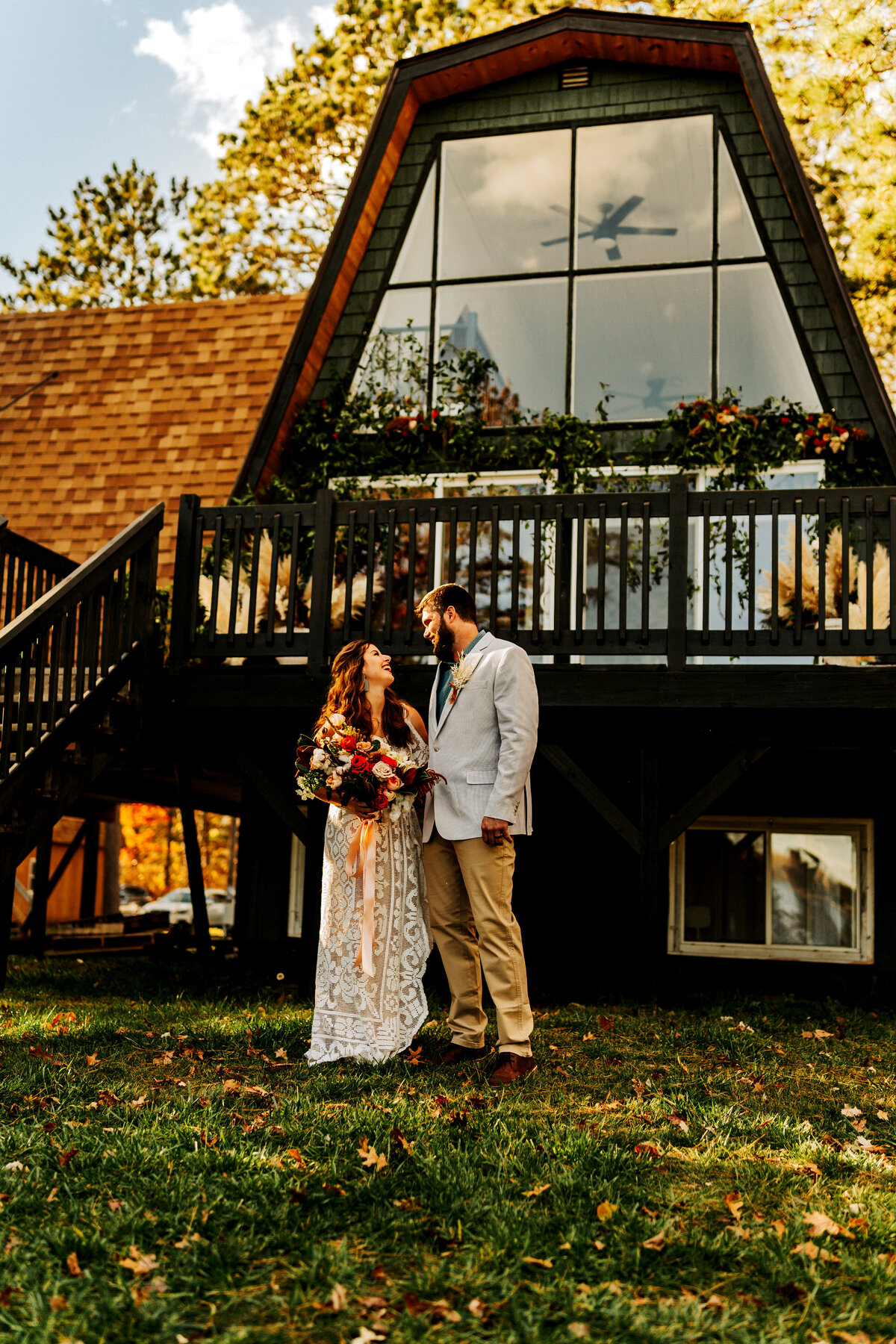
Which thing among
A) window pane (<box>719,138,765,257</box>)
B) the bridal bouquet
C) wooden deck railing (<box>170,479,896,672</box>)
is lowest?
the bridal bouquet

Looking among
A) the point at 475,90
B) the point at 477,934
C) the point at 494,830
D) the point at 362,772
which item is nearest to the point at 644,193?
the point at 475,90

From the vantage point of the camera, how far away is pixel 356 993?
5.10 metres

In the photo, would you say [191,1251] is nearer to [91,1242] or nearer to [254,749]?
[91,1242]

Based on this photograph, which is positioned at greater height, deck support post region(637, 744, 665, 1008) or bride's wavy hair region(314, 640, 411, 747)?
bride's wavy hair region(314, 640, 411, 747)

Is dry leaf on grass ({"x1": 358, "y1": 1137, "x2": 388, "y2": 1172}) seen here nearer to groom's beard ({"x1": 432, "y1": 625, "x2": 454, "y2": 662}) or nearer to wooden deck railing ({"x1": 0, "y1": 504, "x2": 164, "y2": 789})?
groom's beard ({"x1": 432, "y1": 625, "x2": 454, "y2": 662})

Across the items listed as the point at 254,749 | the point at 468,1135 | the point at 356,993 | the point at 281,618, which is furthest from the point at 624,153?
the point at 468,1135

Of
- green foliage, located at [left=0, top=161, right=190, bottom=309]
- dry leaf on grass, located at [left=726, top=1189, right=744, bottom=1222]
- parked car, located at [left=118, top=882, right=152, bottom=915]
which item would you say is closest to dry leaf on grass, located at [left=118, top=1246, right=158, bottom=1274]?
dry leaf on grass, located at [left=726, top=1189, right=744, bottom=1222]

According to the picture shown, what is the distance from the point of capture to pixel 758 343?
9.53 metres

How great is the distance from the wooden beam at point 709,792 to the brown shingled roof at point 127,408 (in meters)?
6.21

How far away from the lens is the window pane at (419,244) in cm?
1034

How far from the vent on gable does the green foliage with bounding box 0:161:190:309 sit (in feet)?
56.9

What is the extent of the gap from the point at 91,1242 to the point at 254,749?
5207 millimetres

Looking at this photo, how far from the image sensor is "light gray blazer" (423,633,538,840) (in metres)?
4.93

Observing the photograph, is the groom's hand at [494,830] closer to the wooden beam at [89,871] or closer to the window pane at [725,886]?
the window pane at [725,886]
